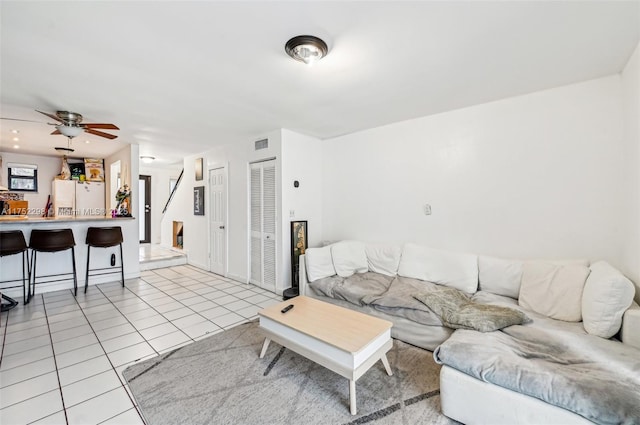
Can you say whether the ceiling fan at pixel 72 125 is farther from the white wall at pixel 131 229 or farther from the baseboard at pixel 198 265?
the baseboard at pixel 198 265

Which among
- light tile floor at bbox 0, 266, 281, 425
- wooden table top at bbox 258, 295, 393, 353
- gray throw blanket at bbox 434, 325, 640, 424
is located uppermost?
wooden table top at bbox 258, 295, 393, 353

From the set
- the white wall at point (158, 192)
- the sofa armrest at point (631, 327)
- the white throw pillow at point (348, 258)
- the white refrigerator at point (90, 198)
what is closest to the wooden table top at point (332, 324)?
the white throw pillow at point (348, 258)

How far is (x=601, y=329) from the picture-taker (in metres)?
1.88

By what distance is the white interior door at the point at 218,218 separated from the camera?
16.4 ft

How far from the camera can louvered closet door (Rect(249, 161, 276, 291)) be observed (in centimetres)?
412

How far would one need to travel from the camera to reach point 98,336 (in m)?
2.71

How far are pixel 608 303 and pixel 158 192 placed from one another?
348 inches

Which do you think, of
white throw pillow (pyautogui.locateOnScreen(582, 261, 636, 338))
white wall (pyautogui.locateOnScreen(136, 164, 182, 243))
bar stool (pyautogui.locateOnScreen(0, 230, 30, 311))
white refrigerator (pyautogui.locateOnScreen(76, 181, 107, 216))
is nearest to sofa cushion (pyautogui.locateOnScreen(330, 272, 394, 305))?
white throw pillow (pyautogui.locateOnScreen(582, 261, 636, 338))

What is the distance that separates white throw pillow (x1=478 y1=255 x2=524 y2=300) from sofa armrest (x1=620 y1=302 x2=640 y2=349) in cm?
79

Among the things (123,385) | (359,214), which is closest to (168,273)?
(123,385)

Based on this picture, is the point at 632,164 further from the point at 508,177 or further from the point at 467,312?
the point at 467,312

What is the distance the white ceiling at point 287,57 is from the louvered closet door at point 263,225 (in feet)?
3.48

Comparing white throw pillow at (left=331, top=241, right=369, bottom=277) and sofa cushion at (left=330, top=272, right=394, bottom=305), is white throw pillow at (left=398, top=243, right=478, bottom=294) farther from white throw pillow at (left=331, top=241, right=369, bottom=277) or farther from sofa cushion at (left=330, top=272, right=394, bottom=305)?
white throw pillow at (left=331, top=241, right=369, bottom=277)

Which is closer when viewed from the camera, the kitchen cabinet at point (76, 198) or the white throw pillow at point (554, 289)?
the white throw pillow at point (554, 289)
